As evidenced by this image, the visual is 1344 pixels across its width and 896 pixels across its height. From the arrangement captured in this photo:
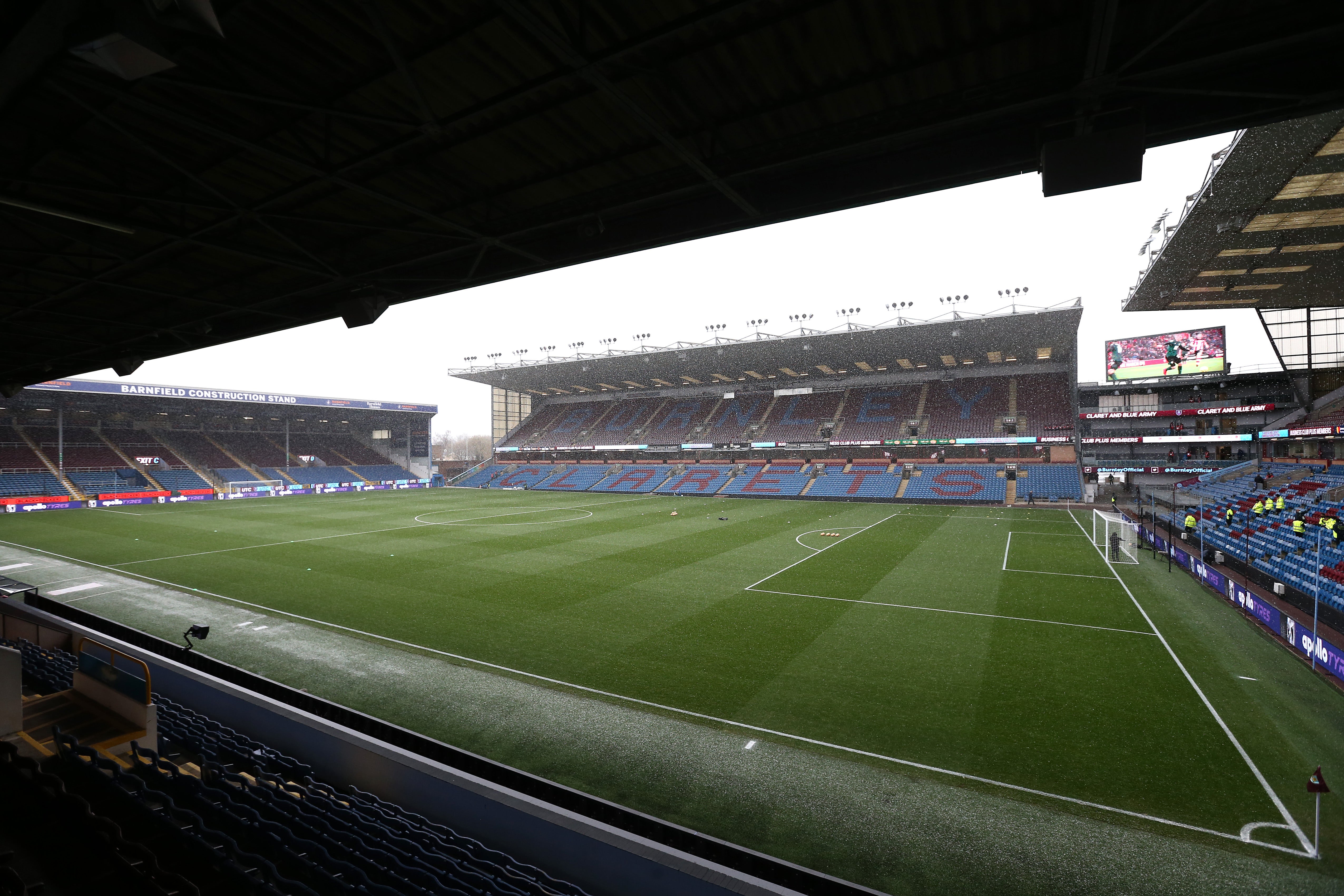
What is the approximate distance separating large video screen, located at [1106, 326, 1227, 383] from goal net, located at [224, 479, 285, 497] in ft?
230

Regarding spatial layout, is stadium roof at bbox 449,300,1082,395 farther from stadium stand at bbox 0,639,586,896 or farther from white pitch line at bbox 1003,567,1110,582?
stadium stand at bbox 0,639,586,896

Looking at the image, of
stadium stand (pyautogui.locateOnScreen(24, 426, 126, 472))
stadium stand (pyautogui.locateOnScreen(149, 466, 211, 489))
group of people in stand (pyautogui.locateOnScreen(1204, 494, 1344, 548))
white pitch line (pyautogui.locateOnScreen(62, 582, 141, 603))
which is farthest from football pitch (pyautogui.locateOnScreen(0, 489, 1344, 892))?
stadium stand (pyautogui.locateOnScreen(24, 426, 126, 472))

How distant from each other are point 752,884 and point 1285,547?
20.6 meters

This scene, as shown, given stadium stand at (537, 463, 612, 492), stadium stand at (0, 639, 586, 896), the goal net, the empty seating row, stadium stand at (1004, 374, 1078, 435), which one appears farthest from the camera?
stadium stand at (537, 463, 612, 492)

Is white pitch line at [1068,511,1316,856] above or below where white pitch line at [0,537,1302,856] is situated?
above

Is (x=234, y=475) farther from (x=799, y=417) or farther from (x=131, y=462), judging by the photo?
(x=799, y=417)

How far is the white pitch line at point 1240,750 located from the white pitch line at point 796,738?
0.51ft

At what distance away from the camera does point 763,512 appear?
35.3 meters

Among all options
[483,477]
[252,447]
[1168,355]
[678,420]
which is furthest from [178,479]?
[1168,355]

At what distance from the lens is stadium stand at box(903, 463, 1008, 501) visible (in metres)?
39.4

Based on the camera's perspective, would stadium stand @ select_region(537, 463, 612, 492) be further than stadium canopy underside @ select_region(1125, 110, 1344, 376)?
Yes

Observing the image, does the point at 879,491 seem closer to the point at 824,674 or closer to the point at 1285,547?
the point at 1285,547

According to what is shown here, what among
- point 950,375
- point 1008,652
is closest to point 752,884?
point 1008,652

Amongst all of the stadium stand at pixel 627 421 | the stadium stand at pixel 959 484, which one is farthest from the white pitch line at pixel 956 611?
the stadium stand at pixel 627 421
